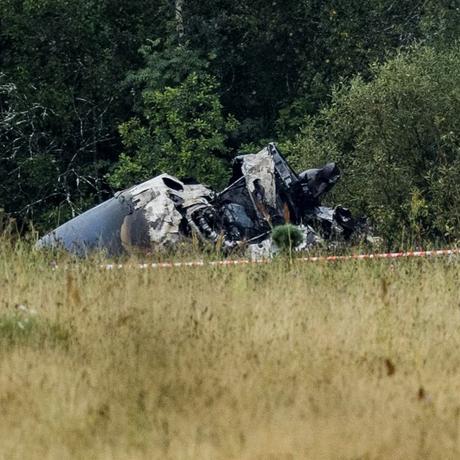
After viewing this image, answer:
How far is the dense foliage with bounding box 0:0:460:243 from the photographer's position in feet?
93.0

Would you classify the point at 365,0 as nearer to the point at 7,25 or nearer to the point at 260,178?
the point at 7,25

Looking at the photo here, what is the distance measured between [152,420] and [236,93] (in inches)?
1063

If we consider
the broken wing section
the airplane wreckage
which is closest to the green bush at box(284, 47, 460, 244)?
the airplane wreckage

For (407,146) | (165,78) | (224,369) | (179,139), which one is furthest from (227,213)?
(165,78)

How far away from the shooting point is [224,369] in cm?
650

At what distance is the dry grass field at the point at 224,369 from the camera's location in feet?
18.4

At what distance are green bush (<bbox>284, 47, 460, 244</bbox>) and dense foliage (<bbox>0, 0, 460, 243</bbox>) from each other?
4658 mm

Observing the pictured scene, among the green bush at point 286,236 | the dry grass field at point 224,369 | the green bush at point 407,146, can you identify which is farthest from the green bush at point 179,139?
the dry grass field at point 224,369

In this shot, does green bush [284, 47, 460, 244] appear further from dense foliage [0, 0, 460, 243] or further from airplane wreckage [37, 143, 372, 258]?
dense foliage [0, 0, 460, 243]

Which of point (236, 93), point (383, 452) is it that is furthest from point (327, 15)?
point (383, 452)

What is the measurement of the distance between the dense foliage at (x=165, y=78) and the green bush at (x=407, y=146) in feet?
15.3

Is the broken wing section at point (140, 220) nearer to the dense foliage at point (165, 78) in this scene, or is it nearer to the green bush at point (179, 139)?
the dense foliage at point (165, 78)

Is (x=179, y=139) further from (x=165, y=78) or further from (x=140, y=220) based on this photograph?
(x=140, y=220)

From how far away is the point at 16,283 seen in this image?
8.72m
